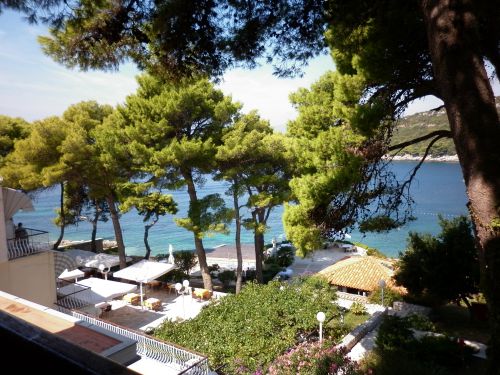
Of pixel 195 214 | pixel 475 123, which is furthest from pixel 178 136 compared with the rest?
pixel 475 123

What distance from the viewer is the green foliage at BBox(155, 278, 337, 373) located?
7.20 metres

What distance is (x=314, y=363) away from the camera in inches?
235

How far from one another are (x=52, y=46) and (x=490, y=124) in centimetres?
542

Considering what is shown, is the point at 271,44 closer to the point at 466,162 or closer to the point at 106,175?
the point at 466,162

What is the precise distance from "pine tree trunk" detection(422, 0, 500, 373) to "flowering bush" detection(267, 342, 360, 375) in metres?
3.31

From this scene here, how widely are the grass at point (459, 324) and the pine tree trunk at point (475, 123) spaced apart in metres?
7.31

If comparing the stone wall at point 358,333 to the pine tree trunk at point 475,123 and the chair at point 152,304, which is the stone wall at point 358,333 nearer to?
the pine tree trunk at point 475,123

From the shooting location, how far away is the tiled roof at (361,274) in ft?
42.8

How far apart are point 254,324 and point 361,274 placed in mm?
6928

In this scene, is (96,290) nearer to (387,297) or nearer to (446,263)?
(387,297)

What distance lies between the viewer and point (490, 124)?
2697mm

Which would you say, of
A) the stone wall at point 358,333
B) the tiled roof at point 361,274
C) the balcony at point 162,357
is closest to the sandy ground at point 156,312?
the balcony at point 162,357

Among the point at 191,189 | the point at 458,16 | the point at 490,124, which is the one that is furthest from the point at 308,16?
the point at 191,189

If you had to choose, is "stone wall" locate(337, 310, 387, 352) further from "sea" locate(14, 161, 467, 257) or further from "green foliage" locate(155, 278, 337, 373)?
"sea" locate(14, 161, 467, 257)
